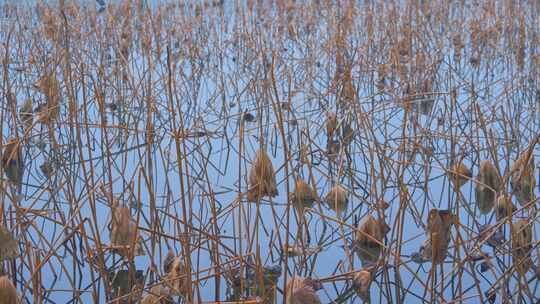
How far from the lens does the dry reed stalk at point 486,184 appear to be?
1.63 m

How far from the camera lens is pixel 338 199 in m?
1.64

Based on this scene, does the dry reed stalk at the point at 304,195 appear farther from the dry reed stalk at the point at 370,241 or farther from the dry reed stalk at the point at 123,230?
the dry reed stalk at the point at 123,230

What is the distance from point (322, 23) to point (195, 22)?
82cm

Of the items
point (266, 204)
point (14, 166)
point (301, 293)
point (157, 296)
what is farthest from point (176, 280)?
point (14, 166)

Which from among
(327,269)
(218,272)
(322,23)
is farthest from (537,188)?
(322,23)

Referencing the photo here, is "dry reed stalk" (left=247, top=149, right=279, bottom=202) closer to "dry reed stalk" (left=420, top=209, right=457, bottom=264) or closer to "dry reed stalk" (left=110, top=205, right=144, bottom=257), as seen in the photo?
"dry reed stalk" (left=110, top=205, right=144, bottom=257)

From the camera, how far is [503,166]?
1998 mm

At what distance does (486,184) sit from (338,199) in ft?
0.90

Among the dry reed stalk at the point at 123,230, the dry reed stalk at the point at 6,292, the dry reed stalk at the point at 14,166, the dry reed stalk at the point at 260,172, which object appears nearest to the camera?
the dry reed stalk at the point at 6,292

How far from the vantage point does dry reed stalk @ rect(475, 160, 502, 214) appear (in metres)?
1.63

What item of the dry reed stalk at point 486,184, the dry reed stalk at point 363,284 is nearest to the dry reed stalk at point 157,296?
the dry reed stalk at point 363,284

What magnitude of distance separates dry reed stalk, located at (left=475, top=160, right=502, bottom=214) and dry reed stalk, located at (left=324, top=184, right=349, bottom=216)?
257 mm

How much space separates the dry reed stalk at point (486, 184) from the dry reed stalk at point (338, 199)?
257 mm

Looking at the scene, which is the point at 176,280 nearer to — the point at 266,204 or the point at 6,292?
the point at 6,292
